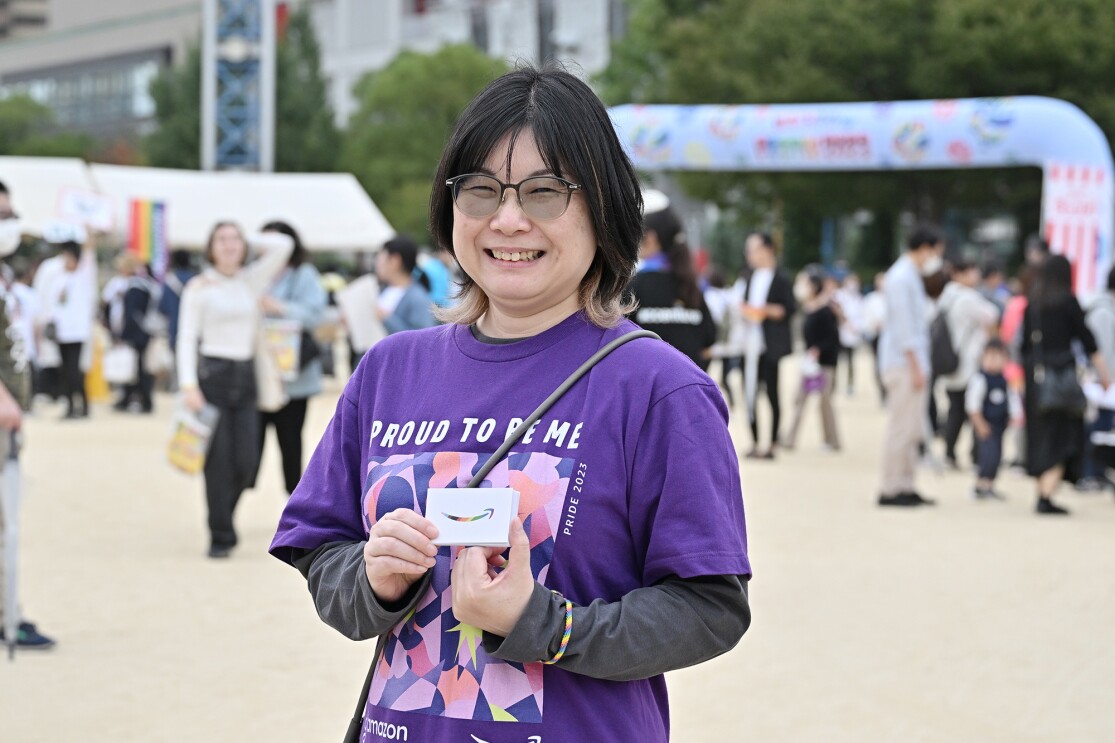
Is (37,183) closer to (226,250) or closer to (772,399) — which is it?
(772,399)

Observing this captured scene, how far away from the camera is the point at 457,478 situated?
220cm

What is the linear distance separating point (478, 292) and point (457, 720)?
2.28 feet

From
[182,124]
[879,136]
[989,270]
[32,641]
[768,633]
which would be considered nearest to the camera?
[32,641]

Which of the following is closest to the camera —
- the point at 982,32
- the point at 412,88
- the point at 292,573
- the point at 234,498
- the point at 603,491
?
the point at 603,491

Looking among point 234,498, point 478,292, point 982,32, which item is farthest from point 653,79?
point 478,292

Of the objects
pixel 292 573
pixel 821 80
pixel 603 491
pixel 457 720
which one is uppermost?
pixel 821 80

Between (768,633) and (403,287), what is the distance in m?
3.58

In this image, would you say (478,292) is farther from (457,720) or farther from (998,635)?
(998,635)

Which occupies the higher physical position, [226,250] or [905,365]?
[226,250]

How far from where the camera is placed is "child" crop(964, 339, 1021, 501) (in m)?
12.0

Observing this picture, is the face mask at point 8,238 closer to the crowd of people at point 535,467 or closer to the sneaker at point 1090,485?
the crowd of people at point 535,467

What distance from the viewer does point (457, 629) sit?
2.20 m

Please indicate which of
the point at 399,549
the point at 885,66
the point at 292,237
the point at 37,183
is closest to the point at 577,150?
the point at 399,549

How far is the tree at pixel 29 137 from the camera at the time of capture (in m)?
75.2
